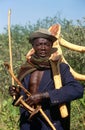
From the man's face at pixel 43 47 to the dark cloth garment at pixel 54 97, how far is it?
16cm

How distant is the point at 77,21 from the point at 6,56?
27.5 feet

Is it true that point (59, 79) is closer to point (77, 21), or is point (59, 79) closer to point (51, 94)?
point (51, 94)

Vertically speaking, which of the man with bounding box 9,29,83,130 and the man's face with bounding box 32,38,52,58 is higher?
the man's face with bounding box 32,38,52,58

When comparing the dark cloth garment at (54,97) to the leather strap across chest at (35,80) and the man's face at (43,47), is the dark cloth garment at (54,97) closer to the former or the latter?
the leather strap across chest at (35,80)

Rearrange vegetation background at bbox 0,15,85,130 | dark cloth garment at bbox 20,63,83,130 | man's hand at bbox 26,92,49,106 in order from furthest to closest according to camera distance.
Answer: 1. vegetation background at bbox 0,15,85,130
2. dark cloth garment at bbox 20,63,83,130
3. man's hand at bbox 26,92,49,106

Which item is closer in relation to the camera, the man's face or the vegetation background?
the man's face

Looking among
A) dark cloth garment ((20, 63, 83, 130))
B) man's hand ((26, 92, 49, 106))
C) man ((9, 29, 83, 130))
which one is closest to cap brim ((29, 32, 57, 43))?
man ((9, 29, 83, 130))

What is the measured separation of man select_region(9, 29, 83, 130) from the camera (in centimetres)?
373

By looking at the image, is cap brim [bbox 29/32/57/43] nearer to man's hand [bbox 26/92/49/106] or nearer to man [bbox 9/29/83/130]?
man [bbox 9/29/83/130]

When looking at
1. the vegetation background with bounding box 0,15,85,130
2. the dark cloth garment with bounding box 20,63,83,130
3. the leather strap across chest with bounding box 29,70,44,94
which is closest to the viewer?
the dark cloth garment with bounding box 20,63,83,130

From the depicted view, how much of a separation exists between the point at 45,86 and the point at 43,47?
13.3 inches

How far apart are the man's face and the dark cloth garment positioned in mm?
165

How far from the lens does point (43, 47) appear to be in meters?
3.81

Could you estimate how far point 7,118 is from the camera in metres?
8.33
